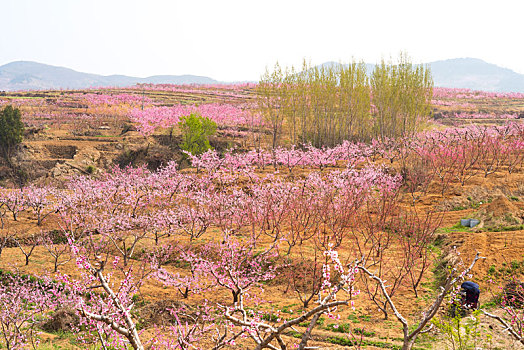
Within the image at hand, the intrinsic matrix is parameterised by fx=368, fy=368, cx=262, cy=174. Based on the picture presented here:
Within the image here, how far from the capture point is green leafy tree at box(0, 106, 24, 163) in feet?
107

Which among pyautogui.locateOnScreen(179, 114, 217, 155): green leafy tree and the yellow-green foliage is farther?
the yellow-green foliage

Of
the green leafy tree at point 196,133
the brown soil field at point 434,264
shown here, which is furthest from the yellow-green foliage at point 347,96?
the brown soil field at point 434,264

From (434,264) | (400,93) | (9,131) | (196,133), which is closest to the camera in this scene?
(434,264)

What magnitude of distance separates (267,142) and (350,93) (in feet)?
33.9

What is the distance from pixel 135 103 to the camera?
215 ft

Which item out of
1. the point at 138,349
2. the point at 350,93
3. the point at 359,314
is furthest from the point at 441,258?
the point at 350,93

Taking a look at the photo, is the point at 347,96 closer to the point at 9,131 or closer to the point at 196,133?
the point at 196,133

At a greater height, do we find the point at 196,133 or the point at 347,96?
the point at 347,96

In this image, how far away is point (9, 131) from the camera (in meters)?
32.5

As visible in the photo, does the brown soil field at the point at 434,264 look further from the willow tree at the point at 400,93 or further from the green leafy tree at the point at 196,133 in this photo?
the willow tree at the point at 400,93

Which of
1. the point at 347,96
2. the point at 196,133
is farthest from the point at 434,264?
the point at 347,96

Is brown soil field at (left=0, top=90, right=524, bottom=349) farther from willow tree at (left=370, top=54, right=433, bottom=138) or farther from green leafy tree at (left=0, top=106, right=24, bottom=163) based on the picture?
willow tree at (left=370, top=54, right=433, bottom=138)

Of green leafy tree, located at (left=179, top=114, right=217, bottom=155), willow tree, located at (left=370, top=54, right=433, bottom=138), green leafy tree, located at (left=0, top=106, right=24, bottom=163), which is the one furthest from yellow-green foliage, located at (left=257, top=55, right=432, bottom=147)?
green leafy tree, located at (left=0, top=106, right=24, bottom=163)

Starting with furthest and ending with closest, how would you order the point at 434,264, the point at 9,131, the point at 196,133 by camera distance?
the point at 9,131
the point at 196,133
the point at 434,264
